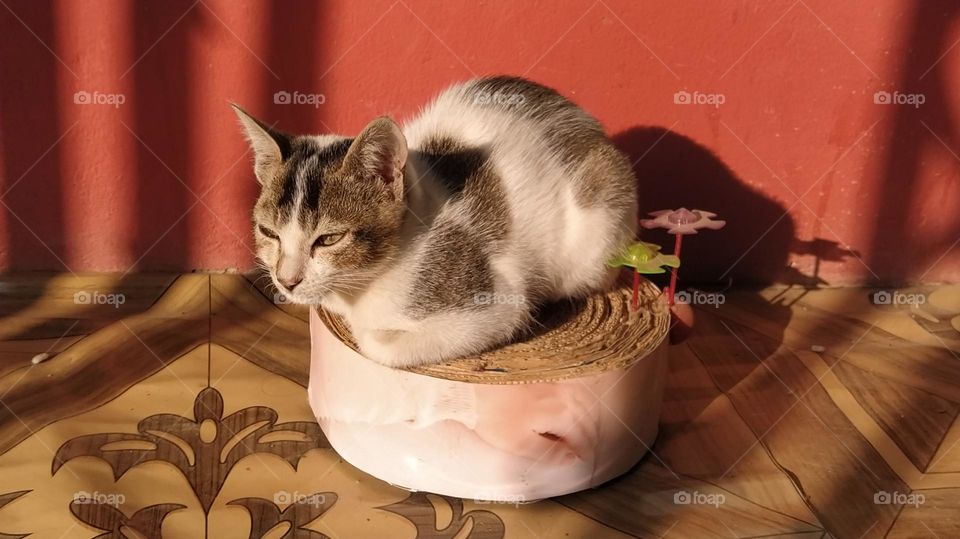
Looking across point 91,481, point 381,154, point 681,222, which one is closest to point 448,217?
point 381,154

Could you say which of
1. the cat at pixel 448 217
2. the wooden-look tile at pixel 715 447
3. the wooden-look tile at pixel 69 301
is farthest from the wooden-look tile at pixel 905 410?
the wooden-look tile at pixel 69 301

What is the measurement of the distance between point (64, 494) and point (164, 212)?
0.71 metres

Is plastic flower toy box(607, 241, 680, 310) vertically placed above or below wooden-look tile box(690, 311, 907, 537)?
above

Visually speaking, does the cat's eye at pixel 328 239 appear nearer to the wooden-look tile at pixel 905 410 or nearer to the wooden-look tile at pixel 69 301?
the wooden-look tile at pixel 69 301

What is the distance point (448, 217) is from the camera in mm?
1421

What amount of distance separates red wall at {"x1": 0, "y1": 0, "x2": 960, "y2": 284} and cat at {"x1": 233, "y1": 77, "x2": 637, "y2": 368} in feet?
0.83

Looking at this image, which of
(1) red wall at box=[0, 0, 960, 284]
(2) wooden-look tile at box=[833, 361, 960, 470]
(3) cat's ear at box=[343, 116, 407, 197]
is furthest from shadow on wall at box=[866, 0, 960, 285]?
(3) cat's ear at box=[343, 116, 407, 197]

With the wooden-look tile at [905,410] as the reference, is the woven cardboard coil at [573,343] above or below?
above

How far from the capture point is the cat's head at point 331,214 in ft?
4.31

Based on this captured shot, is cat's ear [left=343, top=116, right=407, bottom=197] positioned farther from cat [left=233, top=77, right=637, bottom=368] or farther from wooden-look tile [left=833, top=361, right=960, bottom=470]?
wooden-look tile [left=833, top=361, right=960, bottom=470]

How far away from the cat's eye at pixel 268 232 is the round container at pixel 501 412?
0.62 ft

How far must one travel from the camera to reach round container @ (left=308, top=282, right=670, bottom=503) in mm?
1376

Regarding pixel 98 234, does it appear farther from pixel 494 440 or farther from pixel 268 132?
pixel 494 440

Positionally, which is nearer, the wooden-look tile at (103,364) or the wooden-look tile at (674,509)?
the wooden-look tile at (674,509)
